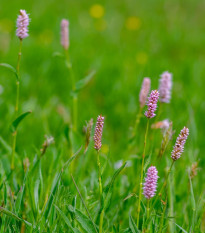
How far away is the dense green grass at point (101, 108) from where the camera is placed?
1.60 m

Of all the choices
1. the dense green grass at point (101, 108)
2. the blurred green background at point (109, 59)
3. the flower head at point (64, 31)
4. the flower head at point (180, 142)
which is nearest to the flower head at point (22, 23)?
the dense green grass at point (101, 108)

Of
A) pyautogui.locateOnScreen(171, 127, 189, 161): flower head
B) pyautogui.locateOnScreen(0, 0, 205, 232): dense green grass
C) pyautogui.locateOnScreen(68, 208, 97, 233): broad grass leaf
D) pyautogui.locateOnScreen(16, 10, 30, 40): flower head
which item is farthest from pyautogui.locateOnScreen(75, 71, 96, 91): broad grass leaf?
pyautogui.locateOnScreen(171, 127, 189, 161): flower head

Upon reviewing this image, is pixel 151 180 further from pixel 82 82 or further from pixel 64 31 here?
pixel 64 31

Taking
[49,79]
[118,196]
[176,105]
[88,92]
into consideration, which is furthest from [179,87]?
[118,196]

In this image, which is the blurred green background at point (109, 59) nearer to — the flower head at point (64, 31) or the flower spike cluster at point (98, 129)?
the flower head at point (64, 31)

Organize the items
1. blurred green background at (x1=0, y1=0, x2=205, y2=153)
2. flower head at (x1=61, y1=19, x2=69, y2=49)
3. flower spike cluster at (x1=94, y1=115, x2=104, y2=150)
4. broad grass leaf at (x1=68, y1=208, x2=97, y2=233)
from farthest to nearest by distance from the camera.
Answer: blurred green background at (x1=0, y1=0, x2=205, y2=153) → flower head at (x1=61, y1=19, x2=69, y2=49) → broad grass leaf at (x1=68, y1=208, x2=97, y2=233) → flower spike cluster at (x1=94, y1=115, x2=104, y2=150)

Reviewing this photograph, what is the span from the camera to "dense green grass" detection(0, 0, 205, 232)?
160 cm

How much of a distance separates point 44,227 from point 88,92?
2.52 m

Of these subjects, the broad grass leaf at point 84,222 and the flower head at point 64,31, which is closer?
the broad grass leaf at point 84,222

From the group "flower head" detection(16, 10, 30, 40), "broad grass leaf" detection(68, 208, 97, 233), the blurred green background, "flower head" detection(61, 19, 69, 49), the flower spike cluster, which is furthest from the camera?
the blurred green background

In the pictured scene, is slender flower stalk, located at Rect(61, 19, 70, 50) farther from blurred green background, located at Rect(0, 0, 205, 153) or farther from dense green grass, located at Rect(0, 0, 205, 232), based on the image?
blurred green background, located at Rect(0, 0, 205, 153)

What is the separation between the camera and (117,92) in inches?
147

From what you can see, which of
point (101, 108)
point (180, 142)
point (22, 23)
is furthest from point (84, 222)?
point (101, 108)

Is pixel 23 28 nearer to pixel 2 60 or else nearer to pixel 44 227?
pixel 44 227
